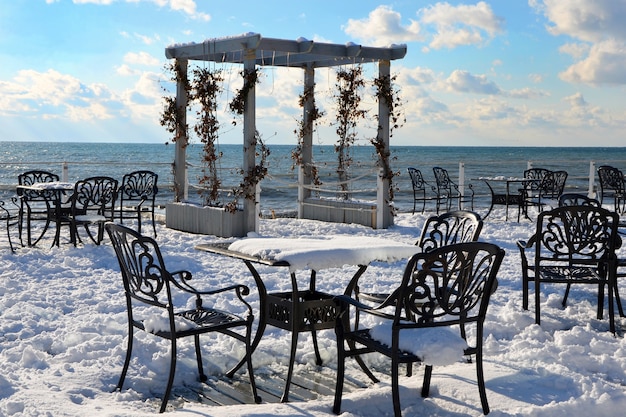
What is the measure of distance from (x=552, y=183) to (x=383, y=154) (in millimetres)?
2989

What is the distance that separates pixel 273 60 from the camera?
429 inches

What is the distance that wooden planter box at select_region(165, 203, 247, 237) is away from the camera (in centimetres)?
1017

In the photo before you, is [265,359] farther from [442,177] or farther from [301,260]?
[442,177]

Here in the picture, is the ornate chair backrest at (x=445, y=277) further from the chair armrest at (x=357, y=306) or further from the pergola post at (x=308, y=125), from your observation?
the pergola post at (x=308, y=125)

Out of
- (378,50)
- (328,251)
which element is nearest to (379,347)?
(328,251)

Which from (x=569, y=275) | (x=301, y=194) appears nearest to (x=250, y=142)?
(x=301, y=194)

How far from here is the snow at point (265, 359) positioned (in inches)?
152

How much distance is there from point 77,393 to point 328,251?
1463 millimetres

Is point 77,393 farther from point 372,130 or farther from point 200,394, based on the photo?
point 372,130

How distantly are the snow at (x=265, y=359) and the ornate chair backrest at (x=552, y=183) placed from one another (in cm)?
515

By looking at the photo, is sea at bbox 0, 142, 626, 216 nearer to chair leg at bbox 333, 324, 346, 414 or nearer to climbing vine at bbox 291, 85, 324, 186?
climbing vine at bbox 291, 85, 324, 186

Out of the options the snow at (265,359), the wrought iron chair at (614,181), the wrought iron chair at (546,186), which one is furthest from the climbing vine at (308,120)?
the snow at (265,359)

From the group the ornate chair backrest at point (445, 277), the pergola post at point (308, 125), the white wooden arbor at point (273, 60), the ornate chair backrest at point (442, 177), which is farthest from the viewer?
the ornate chair backrest at point (442, 177)

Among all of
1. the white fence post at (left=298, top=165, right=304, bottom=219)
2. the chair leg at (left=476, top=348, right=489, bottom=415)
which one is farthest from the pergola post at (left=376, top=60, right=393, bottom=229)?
the chair leg at (left=476, top=348, right=489, bottom=415)
